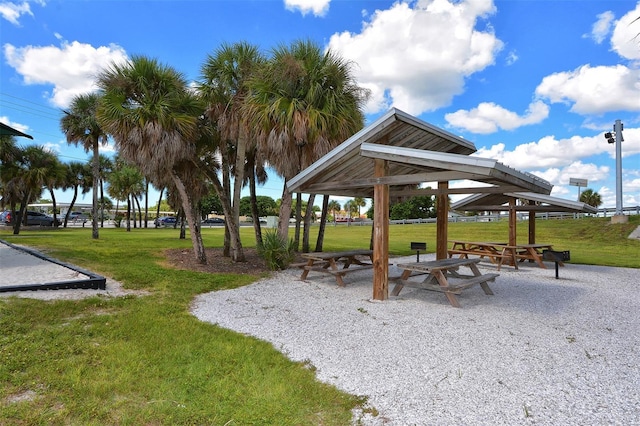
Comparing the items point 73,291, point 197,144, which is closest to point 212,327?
point 73,291

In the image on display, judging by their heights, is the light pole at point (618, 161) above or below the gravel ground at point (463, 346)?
above

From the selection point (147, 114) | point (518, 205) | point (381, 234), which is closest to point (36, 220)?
point (147, 114)

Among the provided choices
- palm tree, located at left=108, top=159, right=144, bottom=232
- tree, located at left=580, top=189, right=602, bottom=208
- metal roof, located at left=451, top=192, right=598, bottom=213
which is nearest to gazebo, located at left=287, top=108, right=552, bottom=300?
metal roof, located at left=451, top=192, right=598, bottom=213

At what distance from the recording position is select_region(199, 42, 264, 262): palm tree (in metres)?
11.4

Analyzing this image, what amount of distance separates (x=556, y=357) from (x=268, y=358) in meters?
3.28

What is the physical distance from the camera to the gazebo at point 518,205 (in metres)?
12.5

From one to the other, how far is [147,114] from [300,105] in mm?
4240

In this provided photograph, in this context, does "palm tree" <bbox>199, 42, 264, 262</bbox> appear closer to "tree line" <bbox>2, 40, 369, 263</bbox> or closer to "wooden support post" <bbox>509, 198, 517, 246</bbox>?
"tree line" <bbox>2, 40, 369, 263</bbox>

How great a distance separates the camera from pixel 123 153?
34.5 ft

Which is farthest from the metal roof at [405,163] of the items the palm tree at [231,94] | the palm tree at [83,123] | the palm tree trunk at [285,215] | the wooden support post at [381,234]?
the palm tree at [83,123]

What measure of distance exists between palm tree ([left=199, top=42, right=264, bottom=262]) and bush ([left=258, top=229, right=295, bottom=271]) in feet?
3.82

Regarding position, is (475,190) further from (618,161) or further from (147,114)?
(618,161)

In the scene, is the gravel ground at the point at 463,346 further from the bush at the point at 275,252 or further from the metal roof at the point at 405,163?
the bush at the point at 275,252

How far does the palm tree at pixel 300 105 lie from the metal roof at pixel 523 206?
5.63m
